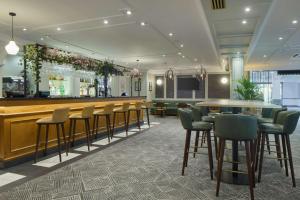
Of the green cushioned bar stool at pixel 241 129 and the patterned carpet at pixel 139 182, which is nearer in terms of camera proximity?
the green cushioned bar stool at pixel 241 129

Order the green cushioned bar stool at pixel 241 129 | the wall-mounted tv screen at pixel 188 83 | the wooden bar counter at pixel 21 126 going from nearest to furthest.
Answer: the green cushioned bar stool at pixel 241 129, the wooden bar counter at pixel 21 126, the wall-mounted tv screen at pixel 188 83

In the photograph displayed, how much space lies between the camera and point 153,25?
221 inches

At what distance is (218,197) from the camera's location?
2795mm

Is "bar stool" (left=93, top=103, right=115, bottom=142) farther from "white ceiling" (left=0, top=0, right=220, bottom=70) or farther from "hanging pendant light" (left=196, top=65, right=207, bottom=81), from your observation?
"hanging pendant light" (left=196, top=65, right=207, bottom=81)

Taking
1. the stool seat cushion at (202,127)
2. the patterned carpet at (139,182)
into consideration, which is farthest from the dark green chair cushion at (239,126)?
the patterned carpet at (139,182)

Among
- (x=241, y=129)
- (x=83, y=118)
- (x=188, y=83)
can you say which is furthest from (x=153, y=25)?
(x=188, y=83)

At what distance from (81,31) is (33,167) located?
3.75 meters

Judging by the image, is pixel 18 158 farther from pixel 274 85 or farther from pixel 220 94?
pixel 274 85

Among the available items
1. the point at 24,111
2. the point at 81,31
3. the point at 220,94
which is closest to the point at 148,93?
the point at 220,94

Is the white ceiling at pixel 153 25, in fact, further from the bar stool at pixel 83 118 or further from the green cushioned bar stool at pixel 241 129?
the green cushioned bar stool at pixel 241 129

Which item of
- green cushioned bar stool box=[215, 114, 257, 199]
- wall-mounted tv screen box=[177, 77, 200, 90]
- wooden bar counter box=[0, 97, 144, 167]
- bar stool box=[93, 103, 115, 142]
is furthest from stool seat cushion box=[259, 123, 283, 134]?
wall-mounted tv screen box=[177, 77, 200, 90]

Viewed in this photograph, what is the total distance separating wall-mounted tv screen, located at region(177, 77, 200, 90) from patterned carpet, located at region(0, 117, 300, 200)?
9472 millimetres

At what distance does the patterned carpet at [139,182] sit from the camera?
2852 mm

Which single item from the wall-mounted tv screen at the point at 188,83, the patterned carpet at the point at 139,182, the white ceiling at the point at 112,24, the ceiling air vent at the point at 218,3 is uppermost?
the ceiling air vent at the point at 218,3
